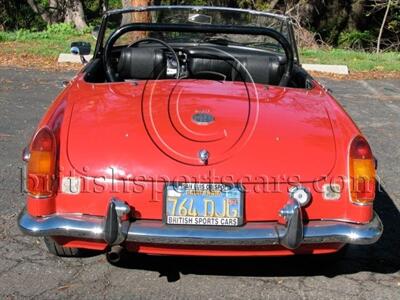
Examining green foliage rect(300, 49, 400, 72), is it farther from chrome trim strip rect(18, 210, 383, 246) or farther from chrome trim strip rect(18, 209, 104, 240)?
chrome trim strip rect(18, 209, 104, 240)

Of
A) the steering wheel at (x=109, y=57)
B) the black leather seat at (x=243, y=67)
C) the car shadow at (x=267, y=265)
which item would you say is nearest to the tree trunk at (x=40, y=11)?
the black leather seat at (x=243, y=67)

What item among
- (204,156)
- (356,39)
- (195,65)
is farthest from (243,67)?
(356,39)

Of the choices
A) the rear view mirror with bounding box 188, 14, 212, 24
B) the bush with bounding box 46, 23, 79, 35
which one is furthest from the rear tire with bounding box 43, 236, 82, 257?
the bush with bounding box 46, 23, 79, 35

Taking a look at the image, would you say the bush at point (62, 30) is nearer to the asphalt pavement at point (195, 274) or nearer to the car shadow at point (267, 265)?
the asphalt pavement at point (195, 274)

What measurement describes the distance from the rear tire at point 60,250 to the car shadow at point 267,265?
0.90 ft

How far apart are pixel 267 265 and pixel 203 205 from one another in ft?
2.85

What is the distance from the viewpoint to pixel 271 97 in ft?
12.9

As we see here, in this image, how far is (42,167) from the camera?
3.27 meters

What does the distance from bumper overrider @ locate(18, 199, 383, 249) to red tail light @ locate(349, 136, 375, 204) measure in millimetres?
180

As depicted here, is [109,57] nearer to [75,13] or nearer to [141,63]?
[141,63]

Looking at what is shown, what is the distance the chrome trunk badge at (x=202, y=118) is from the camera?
348 cm

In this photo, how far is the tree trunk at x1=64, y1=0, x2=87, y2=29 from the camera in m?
20.6

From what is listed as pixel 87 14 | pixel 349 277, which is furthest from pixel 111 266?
pixel 87 14

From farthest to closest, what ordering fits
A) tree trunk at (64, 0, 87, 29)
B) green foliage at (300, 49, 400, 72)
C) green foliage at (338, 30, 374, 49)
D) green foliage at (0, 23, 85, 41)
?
green foliage at (338, 30, 374, 49), tree trunk at (64, 0, 87, 29), green foliage at (0, 23, 85, 41), green foliage at (300, 49, 400, 72)
